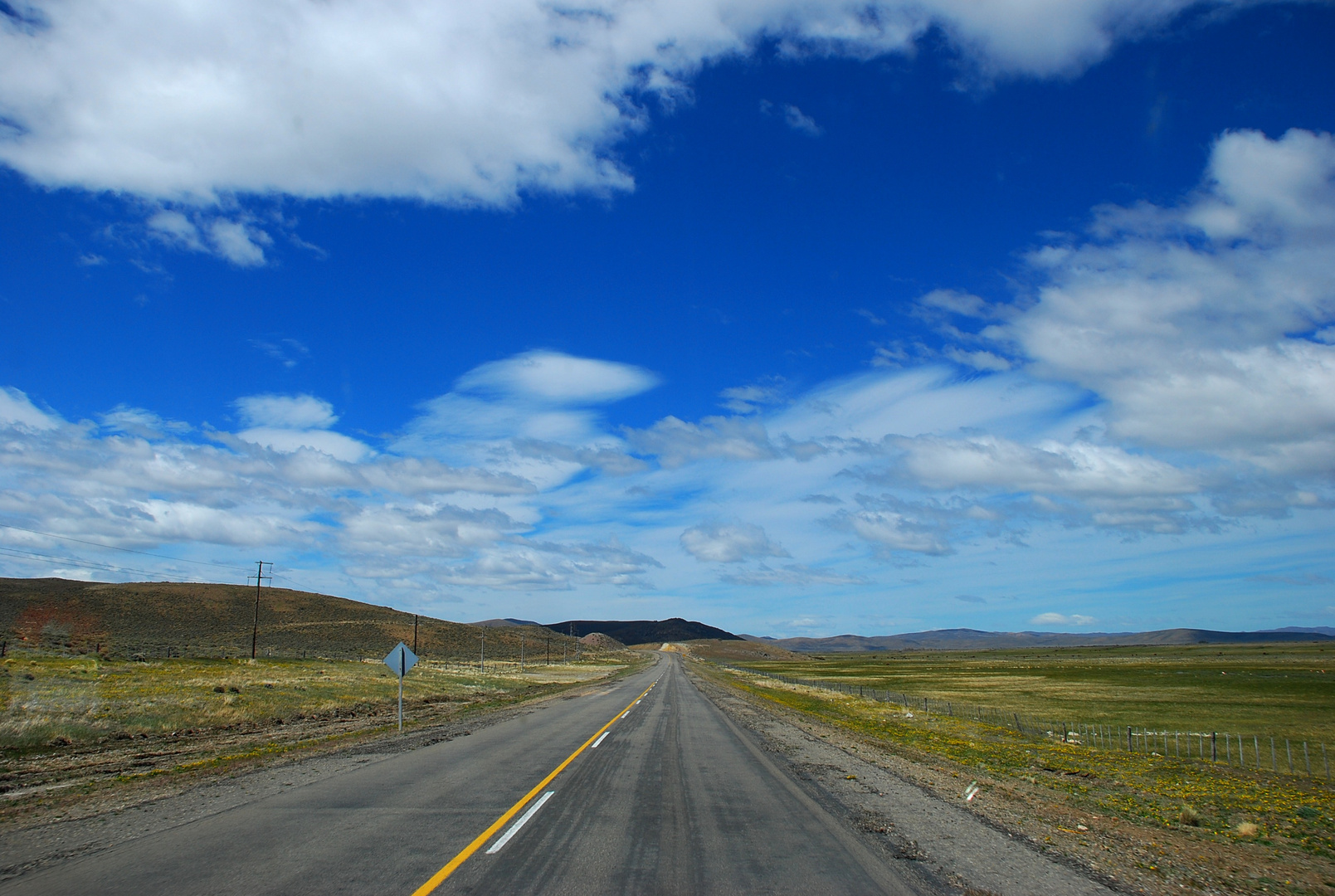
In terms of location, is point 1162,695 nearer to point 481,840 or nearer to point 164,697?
point 481,840

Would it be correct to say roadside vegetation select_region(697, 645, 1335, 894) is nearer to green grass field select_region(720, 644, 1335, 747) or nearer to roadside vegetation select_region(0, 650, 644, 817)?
green grass field select_region(720, 644, 1335, 747)

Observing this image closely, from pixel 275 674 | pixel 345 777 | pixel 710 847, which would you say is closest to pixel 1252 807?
pixel 710 847

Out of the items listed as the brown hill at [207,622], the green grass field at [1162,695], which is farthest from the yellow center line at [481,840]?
the brown hill at [207,622]

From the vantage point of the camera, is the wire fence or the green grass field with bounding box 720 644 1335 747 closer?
Result: the wire fence

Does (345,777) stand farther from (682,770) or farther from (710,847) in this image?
(710,847)

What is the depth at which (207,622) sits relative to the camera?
354 feet

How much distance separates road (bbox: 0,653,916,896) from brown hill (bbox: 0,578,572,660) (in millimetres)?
74648

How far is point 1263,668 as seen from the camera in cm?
10206

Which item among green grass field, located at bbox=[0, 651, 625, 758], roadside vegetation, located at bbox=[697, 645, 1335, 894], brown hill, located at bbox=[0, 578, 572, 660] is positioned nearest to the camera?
roadside vegetation, located at bbox=[697, 645, 1335, 894]

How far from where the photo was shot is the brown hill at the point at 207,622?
90062 millimetres

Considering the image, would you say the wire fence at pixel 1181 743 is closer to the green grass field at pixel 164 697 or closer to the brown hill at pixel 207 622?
the green grass field at pixel 164 697

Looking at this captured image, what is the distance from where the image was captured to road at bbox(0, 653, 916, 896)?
7223 mm

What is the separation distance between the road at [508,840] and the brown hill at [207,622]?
7465cm

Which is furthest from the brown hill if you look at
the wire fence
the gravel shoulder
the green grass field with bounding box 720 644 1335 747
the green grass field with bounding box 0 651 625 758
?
the wire fence
